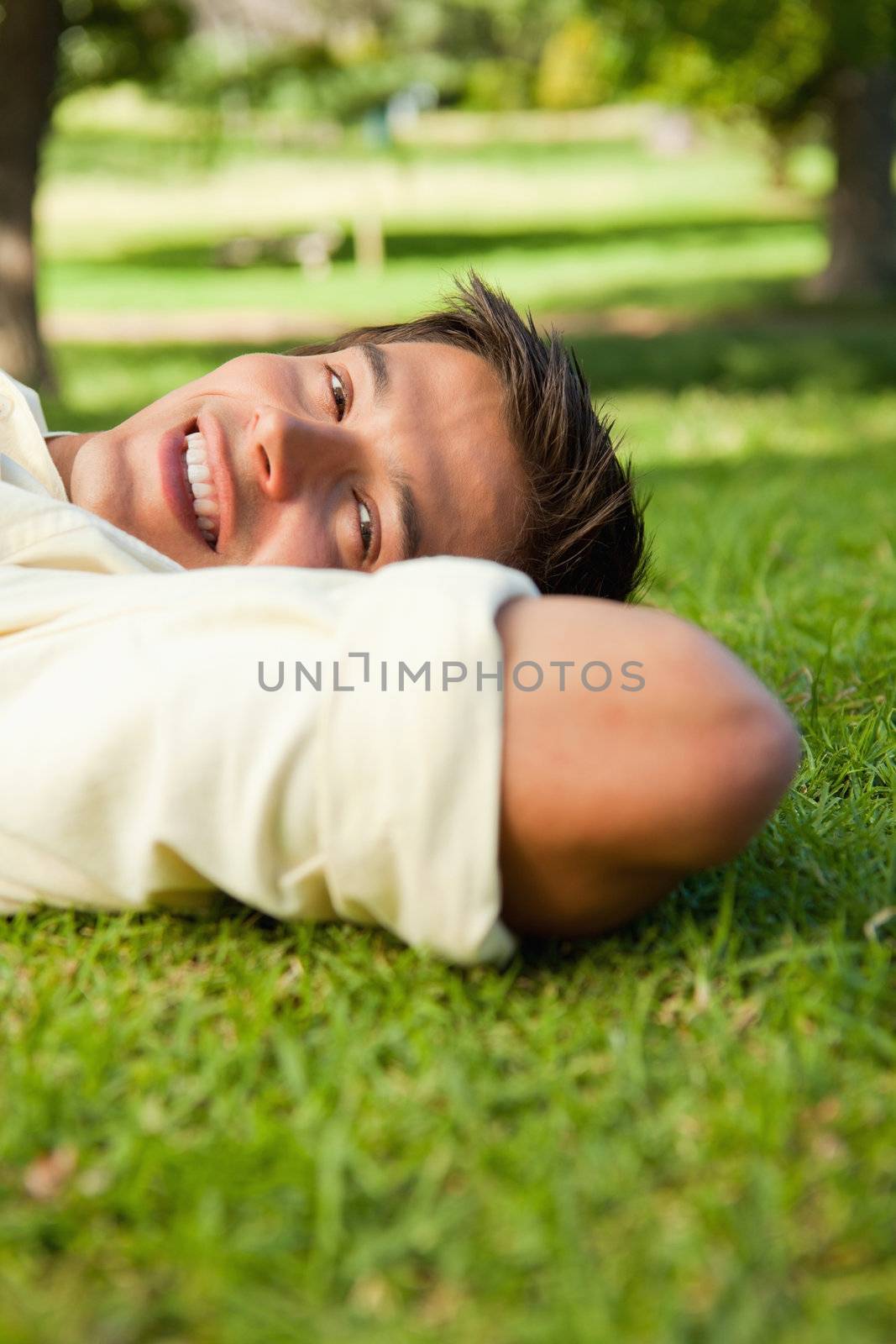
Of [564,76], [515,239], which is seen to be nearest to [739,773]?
[515,239]

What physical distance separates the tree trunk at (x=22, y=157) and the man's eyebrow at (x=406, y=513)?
23.5ft

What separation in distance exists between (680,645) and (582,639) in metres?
0.10

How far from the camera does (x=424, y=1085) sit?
1391mm

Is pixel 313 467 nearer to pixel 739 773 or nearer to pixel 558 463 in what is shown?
pixel 558 463

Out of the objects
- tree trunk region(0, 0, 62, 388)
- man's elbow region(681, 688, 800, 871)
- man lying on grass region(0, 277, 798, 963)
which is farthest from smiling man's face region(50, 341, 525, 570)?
tree trunk region(0, 0, 62, 388)

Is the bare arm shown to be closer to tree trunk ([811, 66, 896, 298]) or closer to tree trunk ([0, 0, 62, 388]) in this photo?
tree trunk ([0, 0, 62, 388])

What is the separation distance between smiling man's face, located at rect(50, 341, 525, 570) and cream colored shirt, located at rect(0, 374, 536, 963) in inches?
19.0

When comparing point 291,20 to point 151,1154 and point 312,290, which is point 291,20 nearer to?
point 312,290

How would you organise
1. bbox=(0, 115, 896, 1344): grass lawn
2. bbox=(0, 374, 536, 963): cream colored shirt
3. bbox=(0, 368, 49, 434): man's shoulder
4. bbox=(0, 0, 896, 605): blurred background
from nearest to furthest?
bbox=(0, 115, 896, 1344): grass lawn
bbox=(0, 374, 536, 963): cream colored shirt
bbox=(0, 368, 49, 434): man's shoulder
bbox=(0, 0, 896, 605): blurred background

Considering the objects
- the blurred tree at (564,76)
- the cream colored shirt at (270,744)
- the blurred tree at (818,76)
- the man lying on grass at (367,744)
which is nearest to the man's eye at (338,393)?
the man lying on grass at (367,744)

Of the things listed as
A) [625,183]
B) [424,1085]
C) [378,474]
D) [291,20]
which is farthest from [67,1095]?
[625,183]

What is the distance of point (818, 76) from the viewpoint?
1363 cm

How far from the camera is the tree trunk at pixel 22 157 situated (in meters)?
8.16

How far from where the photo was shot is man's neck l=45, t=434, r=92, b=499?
2303 mm
